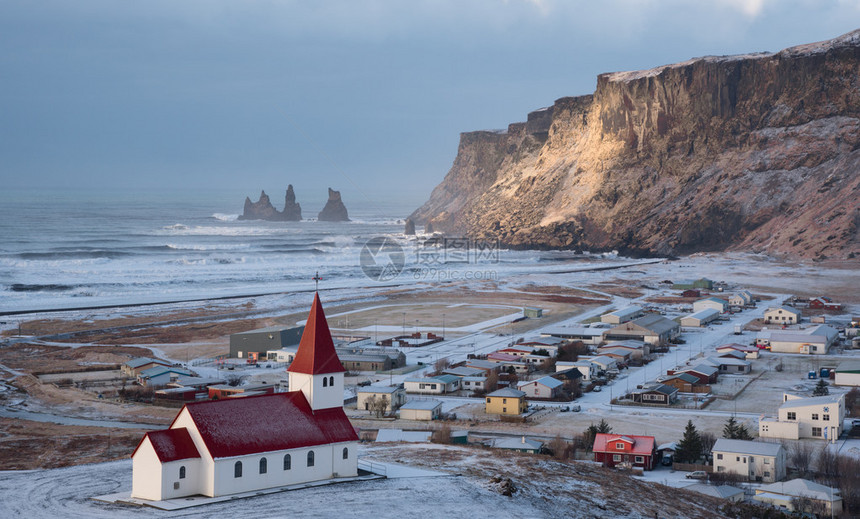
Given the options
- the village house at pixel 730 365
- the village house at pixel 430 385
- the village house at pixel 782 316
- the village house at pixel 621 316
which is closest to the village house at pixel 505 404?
the village house at pixel 430 385

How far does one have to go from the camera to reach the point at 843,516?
2569 cm

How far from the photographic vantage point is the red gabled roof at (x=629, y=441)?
31188 mm

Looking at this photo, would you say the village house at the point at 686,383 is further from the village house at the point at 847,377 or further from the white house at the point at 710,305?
the white house at the point at 710,305

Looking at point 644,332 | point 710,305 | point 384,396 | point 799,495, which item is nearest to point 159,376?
point 384,396

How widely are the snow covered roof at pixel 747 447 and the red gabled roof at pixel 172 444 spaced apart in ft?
57.3

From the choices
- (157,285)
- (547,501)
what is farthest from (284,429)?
(157,285)

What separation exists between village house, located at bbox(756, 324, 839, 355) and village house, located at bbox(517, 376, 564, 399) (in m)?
19.4

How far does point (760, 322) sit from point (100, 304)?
5587 cm

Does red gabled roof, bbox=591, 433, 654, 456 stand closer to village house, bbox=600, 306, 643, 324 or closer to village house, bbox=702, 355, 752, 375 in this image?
village house, bbox=702, 355, 752, 375

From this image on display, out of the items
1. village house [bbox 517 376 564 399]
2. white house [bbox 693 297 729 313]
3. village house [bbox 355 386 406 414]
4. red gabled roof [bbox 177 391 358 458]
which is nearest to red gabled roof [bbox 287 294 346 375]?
red gabled roof [bbox 177 391 358 458]

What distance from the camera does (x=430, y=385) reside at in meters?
45.4

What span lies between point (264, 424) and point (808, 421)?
22.3 metres

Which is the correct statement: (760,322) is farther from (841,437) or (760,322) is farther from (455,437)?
(455,437)

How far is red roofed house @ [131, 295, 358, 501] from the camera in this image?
22516 mm
